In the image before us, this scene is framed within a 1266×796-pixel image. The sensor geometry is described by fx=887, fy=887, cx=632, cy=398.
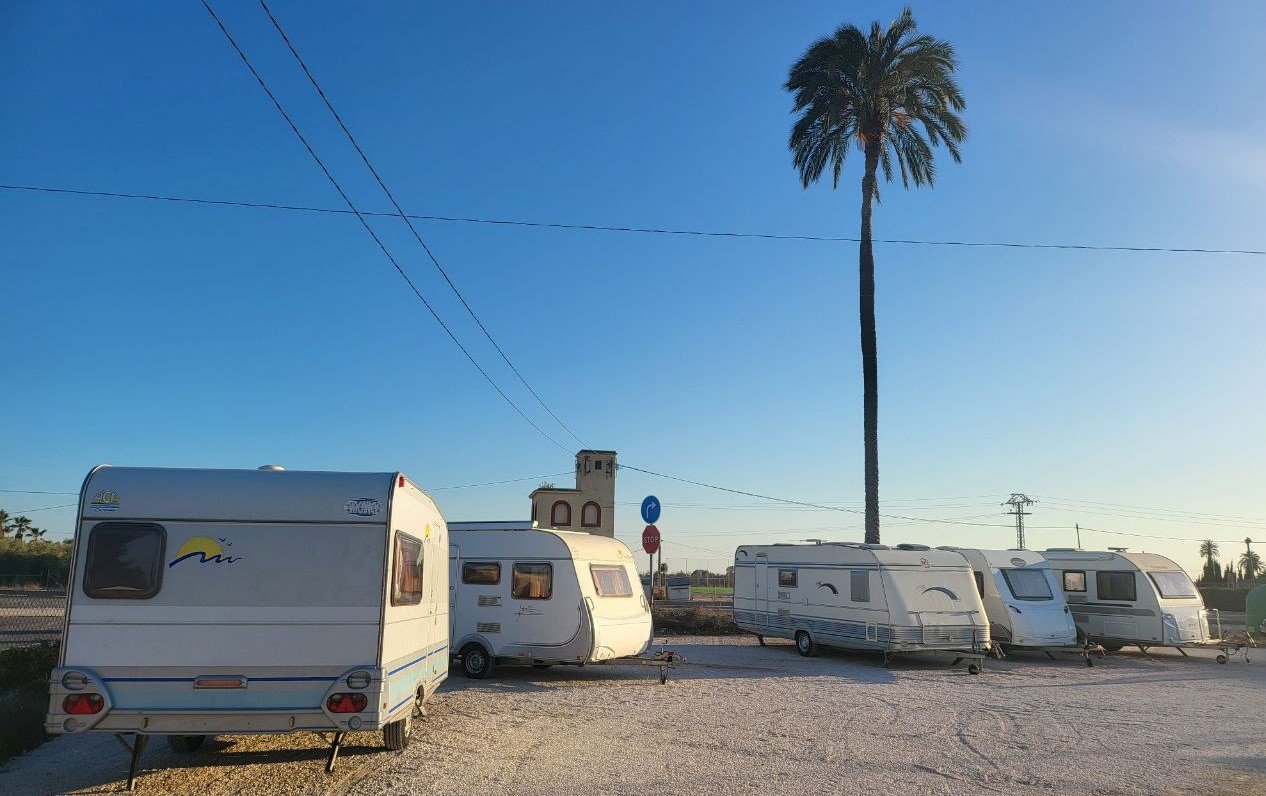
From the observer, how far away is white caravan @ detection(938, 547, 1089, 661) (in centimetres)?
1950

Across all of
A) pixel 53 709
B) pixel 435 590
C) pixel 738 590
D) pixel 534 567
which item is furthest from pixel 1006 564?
→ pixel 53 709

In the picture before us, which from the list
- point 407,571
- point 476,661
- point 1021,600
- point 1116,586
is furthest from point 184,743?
point 1116,586

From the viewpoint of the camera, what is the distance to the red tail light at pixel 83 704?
22.9ft

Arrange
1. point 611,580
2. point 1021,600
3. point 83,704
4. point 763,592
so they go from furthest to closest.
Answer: point 763,592 < point 1021,600 < point 611,580 < point 83,704

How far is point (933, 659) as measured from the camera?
1970 centimetres

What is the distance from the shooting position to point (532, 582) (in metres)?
15.2

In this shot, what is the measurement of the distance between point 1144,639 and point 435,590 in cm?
1826

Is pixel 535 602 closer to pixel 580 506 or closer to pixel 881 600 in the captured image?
pixel 580 506

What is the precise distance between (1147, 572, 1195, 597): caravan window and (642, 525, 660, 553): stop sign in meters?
11.8

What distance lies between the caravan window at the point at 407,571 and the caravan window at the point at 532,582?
6.12 m

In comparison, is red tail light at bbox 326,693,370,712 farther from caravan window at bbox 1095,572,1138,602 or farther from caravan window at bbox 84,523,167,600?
caravan window at bbox 1095,572,1138,602

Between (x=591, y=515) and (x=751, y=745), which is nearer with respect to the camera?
(x=751, y=745)

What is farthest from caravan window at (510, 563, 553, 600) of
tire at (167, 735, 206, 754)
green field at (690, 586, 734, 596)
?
green field at (690, 586, 734, 596)

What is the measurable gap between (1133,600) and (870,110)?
14984 mm
